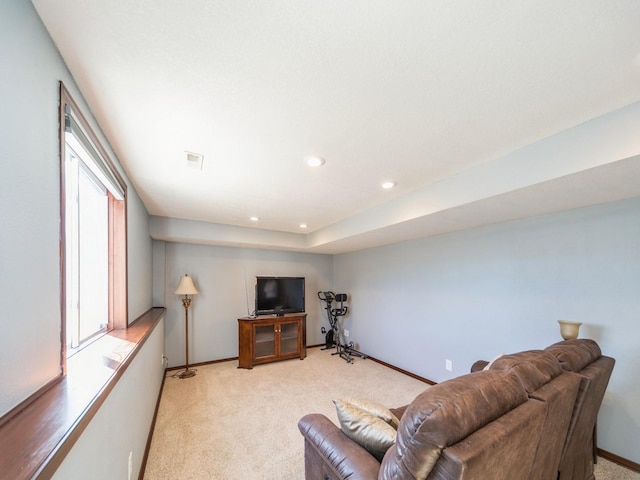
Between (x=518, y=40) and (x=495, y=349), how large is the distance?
3.08 meters

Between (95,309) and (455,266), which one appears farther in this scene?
(455,266)

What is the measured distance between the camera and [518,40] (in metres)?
1.04

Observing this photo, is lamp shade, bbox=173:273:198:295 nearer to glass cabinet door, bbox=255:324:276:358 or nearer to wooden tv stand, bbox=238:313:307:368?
wooden tv stand, bbox=238:313:307:368

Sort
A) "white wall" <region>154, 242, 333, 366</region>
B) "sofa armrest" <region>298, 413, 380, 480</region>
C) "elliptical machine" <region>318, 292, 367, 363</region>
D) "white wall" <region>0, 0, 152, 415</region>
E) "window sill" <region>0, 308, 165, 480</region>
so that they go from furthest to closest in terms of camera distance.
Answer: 1. "elliptical machine" <region>318, 292, 367, 363</region>
2. "white wall" <region>154, 242, 333, 366</region>
3. "sofa armrest" <region>298, 413, 380, 480</region>
4. "white wall" <region>0, 0, 152, 415</region>
5. "window sill" <region>0, 308, 165, 480</region>

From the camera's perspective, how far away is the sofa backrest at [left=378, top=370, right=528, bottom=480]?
88 cm

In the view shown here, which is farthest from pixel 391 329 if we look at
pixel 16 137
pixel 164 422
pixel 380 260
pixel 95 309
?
pixel 16 137

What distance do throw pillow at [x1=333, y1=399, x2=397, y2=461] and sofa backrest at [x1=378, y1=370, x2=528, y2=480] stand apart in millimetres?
290

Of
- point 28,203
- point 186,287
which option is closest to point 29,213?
point 28,203

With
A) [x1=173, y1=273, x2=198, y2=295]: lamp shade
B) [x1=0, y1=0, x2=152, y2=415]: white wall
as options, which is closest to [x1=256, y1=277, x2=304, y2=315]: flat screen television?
[x1=173, y1=273, x2=198, y2=295]: lamp shade

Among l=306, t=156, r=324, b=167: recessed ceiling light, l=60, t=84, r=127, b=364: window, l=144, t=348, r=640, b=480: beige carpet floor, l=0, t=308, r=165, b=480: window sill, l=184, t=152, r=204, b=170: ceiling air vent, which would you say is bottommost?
l=144, t=348, r=640, b=480: beige carpet floor

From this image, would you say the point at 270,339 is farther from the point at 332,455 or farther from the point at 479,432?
the point at 479,432

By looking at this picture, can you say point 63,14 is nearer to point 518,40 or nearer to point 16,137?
point 16,137

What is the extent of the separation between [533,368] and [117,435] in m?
2.17

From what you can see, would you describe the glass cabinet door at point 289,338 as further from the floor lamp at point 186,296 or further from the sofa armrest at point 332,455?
the sofa armrest at point 332,455
